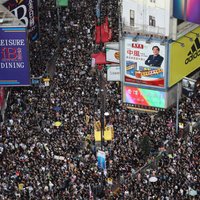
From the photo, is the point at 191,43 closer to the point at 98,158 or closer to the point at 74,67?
the point at 98,158

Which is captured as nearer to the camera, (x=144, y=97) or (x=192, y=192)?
(x=192, y=192)

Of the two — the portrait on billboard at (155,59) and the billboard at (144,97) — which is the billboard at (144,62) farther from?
the billboard at (144,97)

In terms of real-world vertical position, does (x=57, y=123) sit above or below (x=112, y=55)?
below

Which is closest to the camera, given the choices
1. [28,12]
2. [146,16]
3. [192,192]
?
[192,192]

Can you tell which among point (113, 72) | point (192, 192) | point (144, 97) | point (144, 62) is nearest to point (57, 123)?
point (113, 72)

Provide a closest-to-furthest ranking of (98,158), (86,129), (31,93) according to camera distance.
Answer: (98,158), (86,129), (31,93)

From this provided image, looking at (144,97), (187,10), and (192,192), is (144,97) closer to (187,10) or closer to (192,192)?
(187,10)

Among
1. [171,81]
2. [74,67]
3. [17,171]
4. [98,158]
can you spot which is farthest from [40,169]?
[74,67]
